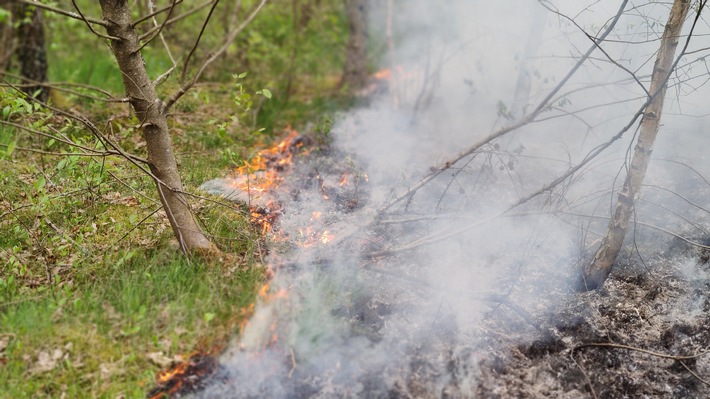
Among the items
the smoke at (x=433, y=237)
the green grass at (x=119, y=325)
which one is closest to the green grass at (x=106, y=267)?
the green grass at (x=119, y=325)

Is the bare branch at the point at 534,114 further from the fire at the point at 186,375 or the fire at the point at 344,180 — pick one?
the fire at the point at 186,375

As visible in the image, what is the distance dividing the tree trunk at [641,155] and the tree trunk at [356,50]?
5.84 metres

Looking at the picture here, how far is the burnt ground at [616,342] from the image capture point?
12.6 ft

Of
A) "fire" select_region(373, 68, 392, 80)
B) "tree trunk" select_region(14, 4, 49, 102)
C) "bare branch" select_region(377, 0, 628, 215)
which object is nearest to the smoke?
"bare branch" select_region(377, 0, 628, 215)

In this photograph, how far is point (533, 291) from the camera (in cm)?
481

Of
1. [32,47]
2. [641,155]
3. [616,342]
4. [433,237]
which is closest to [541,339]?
[616,342]

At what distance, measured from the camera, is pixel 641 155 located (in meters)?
4.33

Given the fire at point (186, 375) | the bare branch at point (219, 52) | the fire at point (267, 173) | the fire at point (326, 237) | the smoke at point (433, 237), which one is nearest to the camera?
the bare branch at point (219, 52)

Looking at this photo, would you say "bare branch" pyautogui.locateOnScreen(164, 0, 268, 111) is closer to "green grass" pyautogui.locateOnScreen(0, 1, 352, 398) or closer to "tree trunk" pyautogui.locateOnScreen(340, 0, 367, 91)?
"green grass" pyautogui.locateOnScreen(0, 1, 352, 398)

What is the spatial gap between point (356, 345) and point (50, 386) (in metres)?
2.20

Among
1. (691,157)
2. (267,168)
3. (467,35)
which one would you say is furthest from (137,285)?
(467,35)

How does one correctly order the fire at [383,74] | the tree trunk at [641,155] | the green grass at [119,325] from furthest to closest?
the fire at [383,74]
the tree trunk at [641,155]
the green grass at [119,325]

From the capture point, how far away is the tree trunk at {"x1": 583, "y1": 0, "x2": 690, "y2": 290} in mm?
4086

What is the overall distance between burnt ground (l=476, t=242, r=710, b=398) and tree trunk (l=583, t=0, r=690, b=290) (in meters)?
0.24
